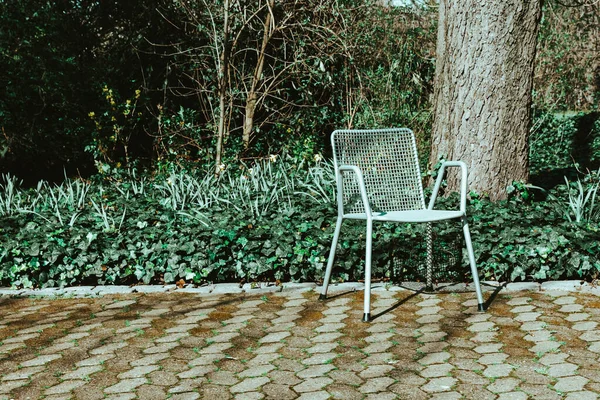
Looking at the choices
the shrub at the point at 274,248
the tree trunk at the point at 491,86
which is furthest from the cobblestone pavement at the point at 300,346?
the tree trunk at the point at 491,86

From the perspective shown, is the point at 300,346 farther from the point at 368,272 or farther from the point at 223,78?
the point at 223,78

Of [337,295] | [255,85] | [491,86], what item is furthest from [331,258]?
[255,85]

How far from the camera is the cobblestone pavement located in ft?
10.8

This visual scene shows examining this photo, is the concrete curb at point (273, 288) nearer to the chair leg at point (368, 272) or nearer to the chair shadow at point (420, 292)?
the chair shadow at point (420, 292)

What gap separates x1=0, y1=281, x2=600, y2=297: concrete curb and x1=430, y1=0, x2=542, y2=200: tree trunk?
1.43 metres

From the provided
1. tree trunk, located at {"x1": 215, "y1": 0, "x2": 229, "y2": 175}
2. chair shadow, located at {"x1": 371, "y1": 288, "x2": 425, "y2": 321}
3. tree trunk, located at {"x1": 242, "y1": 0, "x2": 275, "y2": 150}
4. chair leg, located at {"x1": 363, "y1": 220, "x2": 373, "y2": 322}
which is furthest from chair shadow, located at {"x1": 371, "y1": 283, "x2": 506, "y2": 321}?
tree trunk, located at {"x1": 242, "y1": 0, "x2": 275, "y2": 150}

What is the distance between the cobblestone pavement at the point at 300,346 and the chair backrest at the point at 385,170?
22.7 inches

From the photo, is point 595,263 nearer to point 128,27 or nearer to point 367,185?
point 367,185

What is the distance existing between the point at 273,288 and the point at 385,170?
1.07m

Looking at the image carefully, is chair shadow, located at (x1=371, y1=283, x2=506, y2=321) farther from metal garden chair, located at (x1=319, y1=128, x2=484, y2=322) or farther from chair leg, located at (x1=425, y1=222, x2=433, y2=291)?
metal garden chair, located at (x1=319, y1=128, x2=484, y2=322)

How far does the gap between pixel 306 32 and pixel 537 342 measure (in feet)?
20.7

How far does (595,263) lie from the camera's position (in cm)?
482

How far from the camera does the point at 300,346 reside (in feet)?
12.7

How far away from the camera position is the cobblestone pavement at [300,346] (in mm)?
3295
